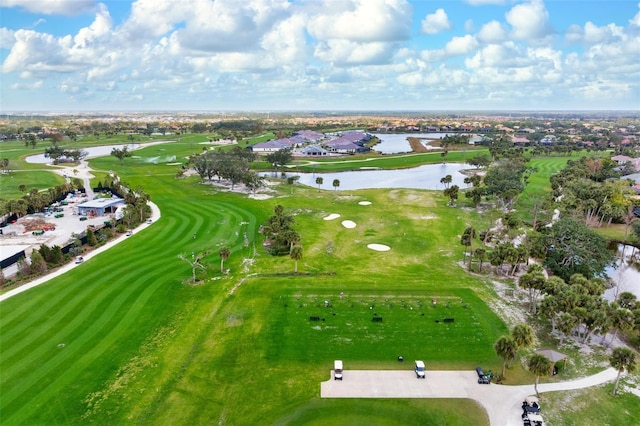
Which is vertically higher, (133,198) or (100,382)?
(133,198)

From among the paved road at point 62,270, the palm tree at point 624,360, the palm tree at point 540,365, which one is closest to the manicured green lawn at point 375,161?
the paved road at point 62,270

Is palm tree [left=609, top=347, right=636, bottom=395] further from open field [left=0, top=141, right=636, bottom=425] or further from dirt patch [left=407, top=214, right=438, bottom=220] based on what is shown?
dirt patch [left=407, top=214, right=438, bottom=220]

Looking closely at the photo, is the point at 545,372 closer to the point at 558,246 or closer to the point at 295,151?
the point at 558,246

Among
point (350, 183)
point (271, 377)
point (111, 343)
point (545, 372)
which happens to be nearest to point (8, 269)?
point (111, 343)

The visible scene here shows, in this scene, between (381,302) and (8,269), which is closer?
(381,302)

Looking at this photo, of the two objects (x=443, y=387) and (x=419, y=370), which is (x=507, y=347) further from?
(x=419, y=370)

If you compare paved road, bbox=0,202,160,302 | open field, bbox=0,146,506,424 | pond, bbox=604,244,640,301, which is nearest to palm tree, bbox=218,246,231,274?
open field, bbox=0,146,506,424
